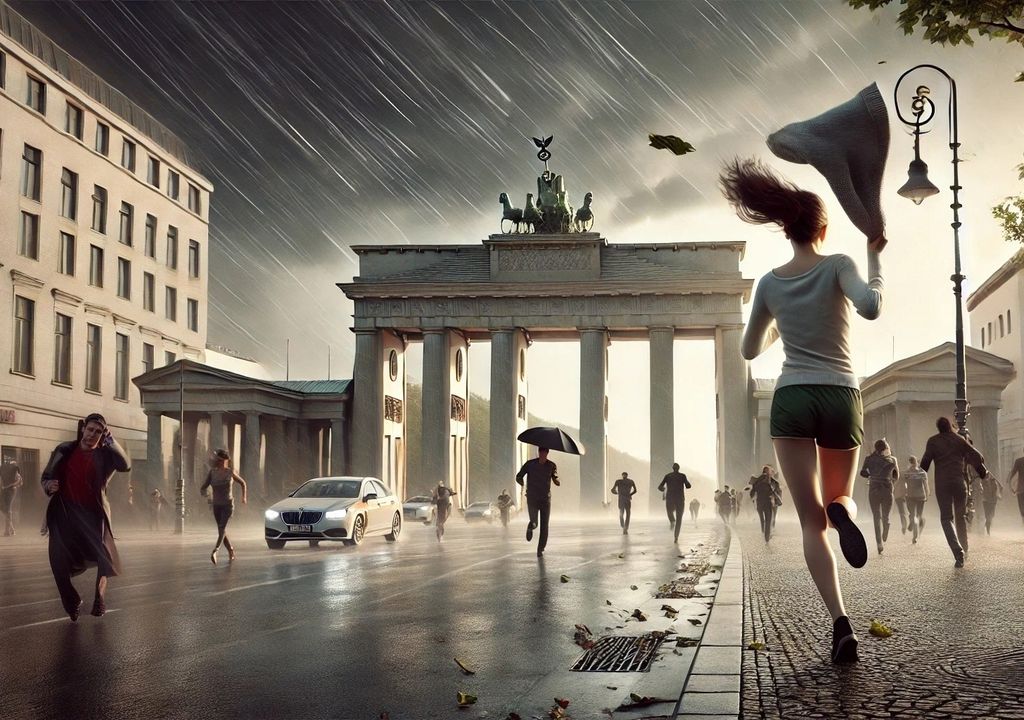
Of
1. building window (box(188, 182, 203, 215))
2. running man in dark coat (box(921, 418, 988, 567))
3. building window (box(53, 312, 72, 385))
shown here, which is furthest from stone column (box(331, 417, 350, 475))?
running man in dark coat (box(921, 418, 988, 567))

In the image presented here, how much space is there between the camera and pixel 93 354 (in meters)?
52.8

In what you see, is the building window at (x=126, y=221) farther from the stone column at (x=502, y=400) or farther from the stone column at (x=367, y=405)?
the stone column at (x=502, y=400)

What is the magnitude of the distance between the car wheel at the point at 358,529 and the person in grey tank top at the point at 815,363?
18.5 m

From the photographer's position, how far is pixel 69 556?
401 inches

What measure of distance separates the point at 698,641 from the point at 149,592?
8.13 metres

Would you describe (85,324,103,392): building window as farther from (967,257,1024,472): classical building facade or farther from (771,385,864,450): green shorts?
(771,385,864,450): green shorts

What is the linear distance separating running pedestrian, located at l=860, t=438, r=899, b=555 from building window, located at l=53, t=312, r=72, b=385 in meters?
36.9

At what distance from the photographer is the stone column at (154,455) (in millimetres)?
54031

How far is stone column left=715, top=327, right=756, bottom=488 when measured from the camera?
6356 cm

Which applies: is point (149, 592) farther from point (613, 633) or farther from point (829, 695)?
point (829, 695)

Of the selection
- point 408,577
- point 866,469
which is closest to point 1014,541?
point 866,469

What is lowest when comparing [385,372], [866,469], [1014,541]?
[1014,541]

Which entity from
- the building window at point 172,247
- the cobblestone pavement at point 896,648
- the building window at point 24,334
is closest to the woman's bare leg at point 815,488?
the cobblestone pavement at point 896,648

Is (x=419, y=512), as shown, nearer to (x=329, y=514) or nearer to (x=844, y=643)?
(x=329, y=514)
